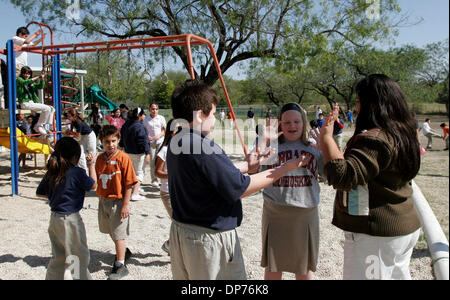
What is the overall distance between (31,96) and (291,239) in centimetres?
687

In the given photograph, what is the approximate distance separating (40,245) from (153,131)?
3.80 m

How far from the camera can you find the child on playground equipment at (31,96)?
6.96 m

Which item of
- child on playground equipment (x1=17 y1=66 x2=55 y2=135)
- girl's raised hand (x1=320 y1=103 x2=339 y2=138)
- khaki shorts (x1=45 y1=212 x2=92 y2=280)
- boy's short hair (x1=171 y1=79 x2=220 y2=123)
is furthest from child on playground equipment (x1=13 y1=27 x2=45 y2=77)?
girl's raised hand (x1=320 y1=103 x2=339 y2=138)

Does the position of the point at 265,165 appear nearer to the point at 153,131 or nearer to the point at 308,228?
the point at 308,228

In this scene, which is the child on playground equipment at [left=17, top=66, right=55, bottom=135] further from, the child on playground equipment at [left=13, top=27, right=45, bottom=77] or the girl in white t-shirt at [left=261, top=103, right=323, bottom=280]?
the girl in white t-shirt at [left=261, top=103, right=323, bottom=280]

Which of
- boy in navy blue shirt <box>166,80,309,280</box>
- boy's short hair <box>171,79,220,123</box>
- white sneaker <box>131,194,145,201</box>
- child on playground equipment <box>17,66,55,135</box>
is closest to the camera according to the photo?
boy in navy blue shirt <box>166,80,309,280</box>

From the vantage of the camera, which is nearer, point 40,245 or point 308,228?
point 308,228

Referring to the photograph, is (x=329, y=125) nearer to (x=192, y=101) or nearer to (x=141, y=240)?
(x=192, y=101)

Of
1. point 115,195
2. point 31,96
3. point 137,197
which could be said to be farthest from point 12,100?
point 115,195

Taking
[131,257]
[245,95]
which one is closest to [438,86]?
[245,95]

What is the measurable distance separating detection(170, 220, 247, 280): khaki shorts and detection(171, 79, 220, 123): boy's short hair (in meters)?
0.61

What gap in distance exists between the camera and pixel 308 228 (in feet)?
8.29

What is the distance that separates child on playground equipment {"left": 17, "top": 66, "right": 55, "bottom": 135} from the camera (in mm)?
6965

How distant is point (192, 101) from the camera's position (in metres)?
1.87
